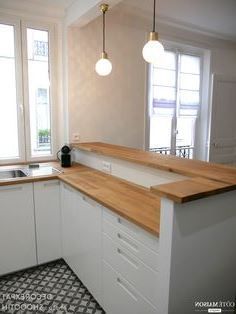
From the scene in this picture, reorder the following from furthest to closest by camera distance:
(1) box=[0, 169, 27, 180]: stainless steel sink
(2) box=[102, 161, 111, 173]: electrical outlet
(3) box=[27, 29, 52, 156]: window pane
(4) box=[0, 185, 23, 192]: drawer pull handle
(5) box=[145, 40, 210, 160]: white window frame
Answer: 1. (5) box=[145, 40, 210, 160]: white window frame
2. (3) box=[27, 29, 52, 156]: window pane
3. (1) box=[0, 169, 27, 180]: stainless steel sink
4. (2) box=[102, 161, 111, 173]: electrical outlet
5. (4) box=[0, 185, 23, 192]: drawer pull handle

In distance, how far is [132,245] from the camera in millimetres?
1435

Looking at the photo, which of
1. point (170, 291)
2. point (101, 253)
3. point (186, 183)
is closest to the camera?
point (170, 291)

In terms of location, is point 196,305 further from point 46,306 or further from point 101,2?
→ point 101,2

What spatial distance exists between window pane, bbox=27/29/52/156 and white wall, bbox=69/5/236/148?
32 centimetres

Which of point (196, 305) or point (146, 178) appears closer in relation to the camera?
point (196, 305)

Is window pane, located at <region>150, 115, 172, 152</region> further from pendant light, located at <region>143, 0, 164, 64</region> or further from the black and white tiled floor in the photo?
the black and white tiled floor

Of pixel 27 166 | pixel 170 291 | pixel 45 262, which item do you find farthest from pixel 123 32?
pixel 170 291

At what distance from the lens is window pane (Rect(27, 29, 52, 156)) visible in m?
2.86

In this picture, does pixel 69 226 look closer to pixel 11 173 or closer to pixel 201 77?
pixel 11 173

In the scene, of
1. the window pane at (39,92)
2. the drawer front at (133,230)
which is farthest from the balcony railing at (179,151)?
the drawer front at (133,230)

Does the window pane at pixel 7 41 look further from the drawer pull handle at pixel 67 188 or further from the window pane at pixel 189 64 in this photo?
the window pane at pixel 189 64

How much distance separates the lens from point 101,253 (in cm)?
177

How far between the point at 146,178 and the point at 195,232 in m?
0.82

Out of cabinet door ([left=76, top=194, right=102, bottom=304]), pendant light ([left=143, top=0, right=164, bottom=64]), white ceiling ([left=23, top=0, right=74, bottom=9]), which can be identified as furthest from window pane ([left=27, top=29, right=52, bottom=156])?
pendant light ([left=143, top=0, right=164, bottom=64])
